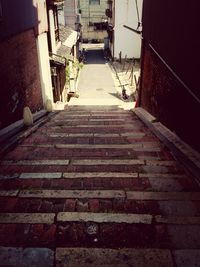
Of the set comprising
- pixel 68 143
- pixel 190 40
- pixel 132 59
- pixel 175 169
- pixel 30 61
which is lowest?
pixel 132 59

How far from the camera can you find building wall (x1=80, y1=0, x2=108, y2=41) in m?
45.9

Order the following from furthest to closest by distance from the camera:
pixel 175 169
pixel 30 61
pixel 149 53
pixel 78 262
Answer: pixel 30 61 → pixel 149 53 → pixel 175 169 → pixel 78 262

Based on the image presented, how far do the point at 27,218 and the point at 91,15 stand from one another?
159 feet

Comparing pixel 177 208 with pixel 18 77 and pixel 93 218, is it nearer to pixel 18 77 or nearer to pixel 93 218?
Answer: pixel 93 218

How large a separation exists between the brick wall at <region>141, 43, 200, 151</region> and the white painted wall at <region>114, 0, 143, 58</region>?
24.4 meters

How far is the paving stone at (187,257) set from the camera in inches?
103

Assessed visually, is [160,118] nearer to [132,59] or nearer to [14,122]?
[14,122]

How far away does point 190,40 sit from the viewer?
558cm

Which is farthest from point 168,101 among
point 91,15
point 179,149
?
point 91,15

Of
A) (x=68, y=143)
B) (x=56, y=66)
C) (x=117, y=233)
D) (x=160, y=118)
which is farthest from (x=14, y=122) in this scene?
(x=56, y=66)

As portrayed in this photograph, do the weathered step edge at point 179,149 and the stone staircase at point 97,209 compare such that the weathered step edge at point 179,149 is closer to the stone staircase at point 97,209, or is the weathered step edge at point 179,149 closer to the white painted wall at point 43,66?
the stone staircase at point 97,209

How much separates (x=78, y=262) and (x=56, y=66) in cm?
1674

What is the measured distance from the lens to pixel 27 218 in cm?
330

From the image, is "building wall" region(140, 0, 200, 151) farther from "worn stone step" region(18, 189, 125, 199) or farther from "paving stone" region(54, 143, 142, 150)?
"worn stone step" region(18, 189, 125, 199)
